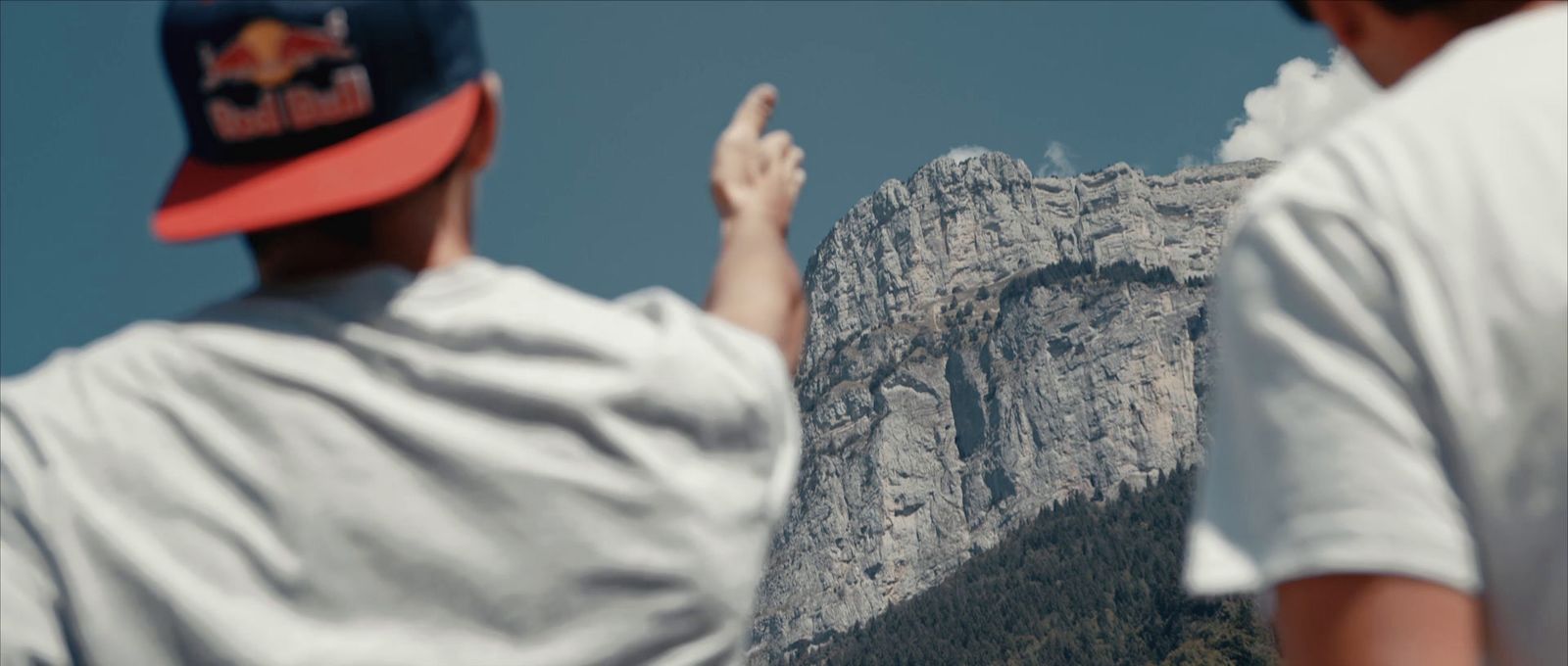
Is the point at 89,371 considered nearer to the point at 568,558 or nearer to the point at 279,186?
the point at 279,186

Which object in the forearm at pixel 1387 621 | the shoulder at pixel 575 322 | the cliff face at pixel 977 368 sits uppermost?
the cliff face at pixel 977 368

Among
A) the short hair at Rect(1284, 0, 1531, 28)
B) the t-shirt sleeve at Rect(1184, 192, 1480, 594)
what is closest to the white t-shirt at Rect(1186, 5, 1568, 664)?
the t-shirt sleeve at Rect(1184, 192, 1480, 594)

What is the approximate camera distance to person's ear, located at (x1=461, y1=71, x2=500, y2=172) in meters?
1.76

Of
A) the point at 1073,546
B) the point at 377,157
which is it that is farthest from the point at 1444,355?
the point at 1073,546

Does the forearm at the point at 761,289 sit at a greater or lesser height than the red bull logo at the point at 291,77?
lesser

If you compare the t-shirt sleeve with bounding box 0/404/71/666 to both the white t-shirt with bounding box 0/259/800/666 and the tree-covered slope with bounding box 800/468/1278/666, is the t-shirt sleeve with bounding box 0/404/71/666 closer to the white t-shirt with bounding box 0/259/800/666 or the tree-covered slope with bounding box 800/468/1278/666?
the white t-shirt with bounding box 0/259/800/666

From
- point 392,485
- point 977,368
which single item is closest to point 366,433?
point 392,485

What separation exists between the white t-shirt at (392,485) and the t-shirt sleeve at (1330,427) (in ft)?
Answer: 1.49

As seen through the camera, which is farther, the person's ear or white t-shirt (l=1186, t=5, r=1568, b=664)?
the person's ear

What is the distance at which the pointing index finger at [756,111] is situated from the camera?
6.64 ft

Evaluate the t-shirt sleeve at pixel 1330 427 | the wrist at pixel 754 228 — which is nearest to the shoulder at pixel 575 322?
the wrist at pixel 754 228

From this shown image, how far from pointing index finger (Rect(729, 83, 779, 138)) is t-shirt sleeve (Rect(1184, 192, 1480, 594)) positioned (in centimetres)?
74

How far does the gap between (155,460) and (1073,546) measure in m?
116

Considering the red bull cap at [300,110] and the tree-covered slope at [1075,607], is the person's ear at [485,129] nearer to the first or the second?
the red bull cap at [300,110]
